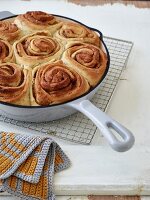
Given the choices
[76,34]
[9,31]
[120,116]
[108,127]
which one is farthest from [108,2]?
[108,127]

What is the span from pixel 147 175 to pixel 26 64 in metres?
0.40

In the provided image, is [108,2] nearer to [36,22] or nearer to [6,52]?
[36,22]

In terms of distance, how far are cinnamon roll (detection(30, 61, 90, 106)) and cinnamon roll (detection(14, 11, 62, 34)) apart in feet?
0.60

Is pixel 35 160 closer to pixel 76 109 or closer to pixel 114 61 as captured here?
pixel 76 109

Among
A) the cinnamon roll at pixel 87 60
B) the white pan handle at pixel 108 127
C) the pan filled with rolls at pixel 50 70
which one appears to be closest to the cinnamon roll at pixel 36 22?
the pan filled with rolls at pixel 50 70

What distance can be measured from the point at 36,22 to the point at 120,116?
1.18ft

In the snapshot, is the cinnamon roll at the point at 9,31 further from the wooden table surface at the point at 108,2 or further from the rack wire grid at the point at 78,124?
the wooden table surface at the point at 108,2

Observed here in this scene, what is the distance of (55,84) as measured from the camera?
1035 millimetres

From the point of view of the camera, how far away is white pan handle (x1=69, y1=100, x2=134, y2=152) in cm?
87

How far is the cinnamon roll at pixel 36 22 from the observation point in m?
1.23

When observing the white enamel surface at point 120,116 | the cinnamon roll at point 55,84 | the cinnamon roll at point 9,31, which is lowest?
the white enamel surface at point 120,116

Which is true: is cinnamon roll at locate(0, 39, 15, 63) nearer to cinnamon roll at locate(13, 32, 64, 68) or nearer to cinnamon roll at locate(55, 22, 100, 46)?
cinnamon roll at locate(13, 32, 64, 68)

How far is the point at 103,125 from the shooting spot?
3.04 ft

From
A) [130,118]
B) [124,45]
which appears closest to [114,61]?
[124,45]
